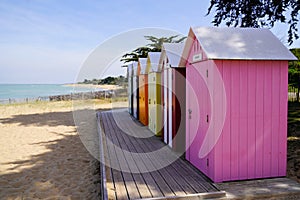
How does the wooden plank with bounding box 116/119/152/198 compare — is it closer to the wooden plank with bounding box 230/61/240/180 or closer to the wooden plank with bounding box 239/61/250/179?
the wooden plank with bounding box 230/61/240/180

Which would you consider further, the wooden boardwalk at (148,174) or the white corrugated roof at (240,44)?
the white corrugated roof at (240,44)

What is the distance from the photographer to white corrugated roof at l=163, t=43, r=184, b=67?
606cm

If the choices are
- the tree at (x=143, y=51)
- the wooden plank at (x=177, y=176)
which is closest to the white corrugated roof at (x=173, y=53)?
the wooden plank at (x=177, y=176)

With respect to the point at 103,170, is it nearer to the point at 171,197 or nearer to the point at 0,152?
the point at 171,197

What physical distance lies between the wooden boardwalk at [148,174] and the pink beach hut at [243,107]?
448 mm

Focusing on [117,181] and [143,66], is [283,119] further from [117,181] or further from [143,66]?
[143,66]

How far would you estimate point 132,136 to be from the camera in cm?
829

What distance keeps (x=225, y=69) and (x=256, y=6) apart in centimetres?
666

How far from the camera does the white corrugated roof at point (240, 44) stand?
4.12 metres

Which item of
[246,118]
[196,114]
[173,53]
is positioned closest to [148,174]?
[196,114]

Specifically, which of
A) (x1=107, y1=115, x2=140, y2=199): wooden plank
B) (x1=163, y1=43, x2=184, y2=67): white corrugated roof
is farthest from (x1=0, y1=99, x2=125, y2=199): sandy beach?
(x1=163, y1=43, x2=184, y2=67): white corrugated roof

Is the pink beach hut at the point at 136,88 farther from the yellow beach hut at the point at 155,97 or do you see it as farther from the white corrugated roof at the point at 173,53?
the white corrugated roof at the point at 173,53

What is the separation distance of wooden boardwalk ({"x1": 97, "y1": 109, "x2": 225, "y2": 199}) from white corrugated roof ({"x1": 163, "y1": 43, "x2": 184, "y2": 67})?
2122mm

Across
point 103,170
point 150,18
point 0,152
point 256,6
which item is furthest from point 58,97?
point 103,170
